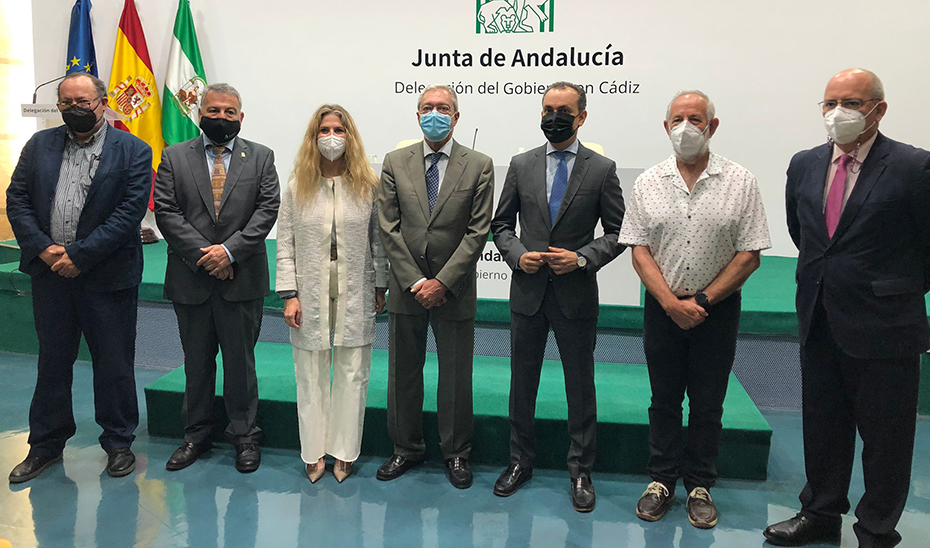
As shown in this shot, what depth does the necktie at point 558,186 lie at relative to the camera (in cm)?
272

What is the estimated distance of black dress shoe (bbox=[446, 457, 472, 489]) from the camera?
2.92 m

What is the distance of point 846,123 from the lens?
2229mm

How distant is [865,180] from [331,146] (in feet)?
6.33

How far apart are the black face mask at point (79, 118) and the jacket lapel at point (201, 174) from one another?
1.30ft

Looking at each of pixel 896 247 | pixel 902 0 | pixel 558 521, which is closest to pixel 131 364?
pixel 558 521

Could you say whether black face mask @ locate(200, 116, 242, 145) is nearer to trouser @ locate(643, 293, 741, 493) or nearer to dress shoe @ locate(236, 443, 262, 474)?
dress shoe @ locate(236, 443, 262, 474)

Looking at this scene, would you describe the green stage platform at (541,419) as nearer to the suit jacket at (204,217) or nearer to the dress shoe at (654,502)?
the dress shoe at (654,502)

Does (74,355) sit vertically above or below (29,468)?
above

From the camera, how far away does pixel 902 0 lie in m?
5.16

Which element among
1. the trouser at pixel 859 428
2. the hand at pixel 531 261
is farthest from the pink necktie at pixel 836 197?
the hand at pixel 531 261

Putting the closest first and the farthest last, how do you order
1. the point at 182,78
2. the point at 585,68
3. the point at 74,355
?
the point at 74,355 < the point at 585,68 < the point at 182,78

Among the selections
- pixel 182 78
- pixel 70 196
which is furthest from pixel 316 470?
pixel 182 78

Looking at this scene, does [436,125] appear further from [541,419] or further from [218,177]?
[541,419]

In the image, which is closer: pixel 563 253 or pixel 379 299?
pixel 563 253
